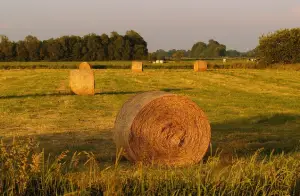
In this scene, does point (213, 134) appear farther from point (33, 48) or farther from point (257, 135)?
point (33, 48)

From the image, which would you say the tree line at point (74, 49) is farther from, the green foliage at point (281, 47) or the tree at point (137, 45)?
the green foliage at point (281, 47)

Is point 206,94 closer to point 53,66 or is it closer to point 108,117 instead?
point 108,117

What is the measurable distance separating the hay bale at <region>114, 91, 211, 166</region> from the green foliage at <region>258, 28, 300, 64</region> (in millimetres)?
42282

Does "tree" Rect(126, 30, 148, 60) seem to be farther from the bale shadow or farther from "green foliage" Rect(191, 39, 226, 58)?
the bale shadow

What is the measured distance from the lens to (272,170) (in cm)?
689

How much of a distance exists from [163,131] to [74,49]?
74.8 meters

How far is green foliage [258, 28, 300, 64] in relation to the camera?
5020 centimetres

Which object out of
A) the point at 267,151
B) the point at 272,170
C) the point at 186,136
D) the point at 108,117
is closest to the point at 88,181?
the point at 272,170

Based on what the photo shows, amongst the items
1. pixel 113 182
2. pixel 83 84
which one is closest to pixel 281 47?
pixel 83 84

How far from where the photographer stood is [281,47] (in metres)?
50.4

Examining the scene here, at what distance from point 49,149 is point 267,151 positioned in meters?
4.43

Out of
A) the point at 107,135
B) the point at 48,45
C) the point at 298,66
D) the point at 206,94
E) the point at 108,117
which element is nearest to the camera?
the point at 107,135

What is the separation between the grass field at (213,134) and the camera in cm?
656

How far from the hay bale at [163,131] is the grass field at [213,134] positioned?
1.37 ft
